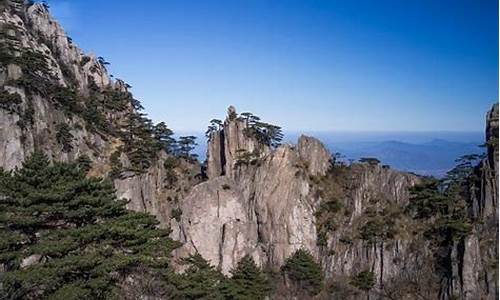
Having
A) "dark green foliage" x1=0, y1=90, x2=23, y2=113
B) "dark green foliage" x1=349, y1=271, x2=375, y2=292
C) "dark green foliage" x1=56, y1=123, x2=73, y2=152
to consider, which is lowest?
"dark green foliage" x1=349, y1=271, x2=375, y2=292

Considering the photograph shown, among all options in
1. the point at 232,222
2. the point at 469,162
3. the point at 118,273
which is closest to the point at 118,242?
the point at 118,273

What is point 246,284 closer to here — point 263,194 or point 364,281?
point 263,194

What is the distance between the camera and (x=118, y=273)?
62.3 ft

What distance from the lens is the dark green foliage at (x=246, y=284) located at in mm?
33062

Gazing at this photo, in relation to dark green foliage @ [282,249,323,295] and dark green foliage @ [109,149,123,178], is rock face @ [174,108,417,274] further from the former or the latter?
dark green foliage @ [109,149,123,178]

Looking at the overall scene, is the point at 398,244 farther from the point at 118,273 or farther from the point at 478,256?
the point at 118,273

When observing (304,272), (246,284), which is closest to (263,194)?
(304,272)

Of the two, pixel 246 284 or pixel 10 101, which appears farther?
pixel 10 101

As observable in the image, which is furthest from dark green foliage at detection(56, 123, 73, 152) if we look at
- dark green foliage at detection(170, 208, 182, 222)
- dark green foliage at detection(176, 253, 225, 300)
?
dark green foliage at detection(176, 253, 225, 300)

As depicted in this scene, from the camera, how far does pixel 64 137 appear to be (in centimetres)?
4150

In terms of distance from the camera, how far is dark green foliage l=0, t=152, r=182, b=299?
16016 mm

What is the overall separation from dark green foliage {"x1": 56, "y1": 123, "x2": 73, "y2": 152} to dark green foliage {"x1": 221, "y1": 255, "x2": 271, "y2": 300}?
1842cm

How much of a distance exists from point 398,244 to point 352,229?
4.40m

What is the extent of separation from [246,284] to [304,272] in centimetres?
652
